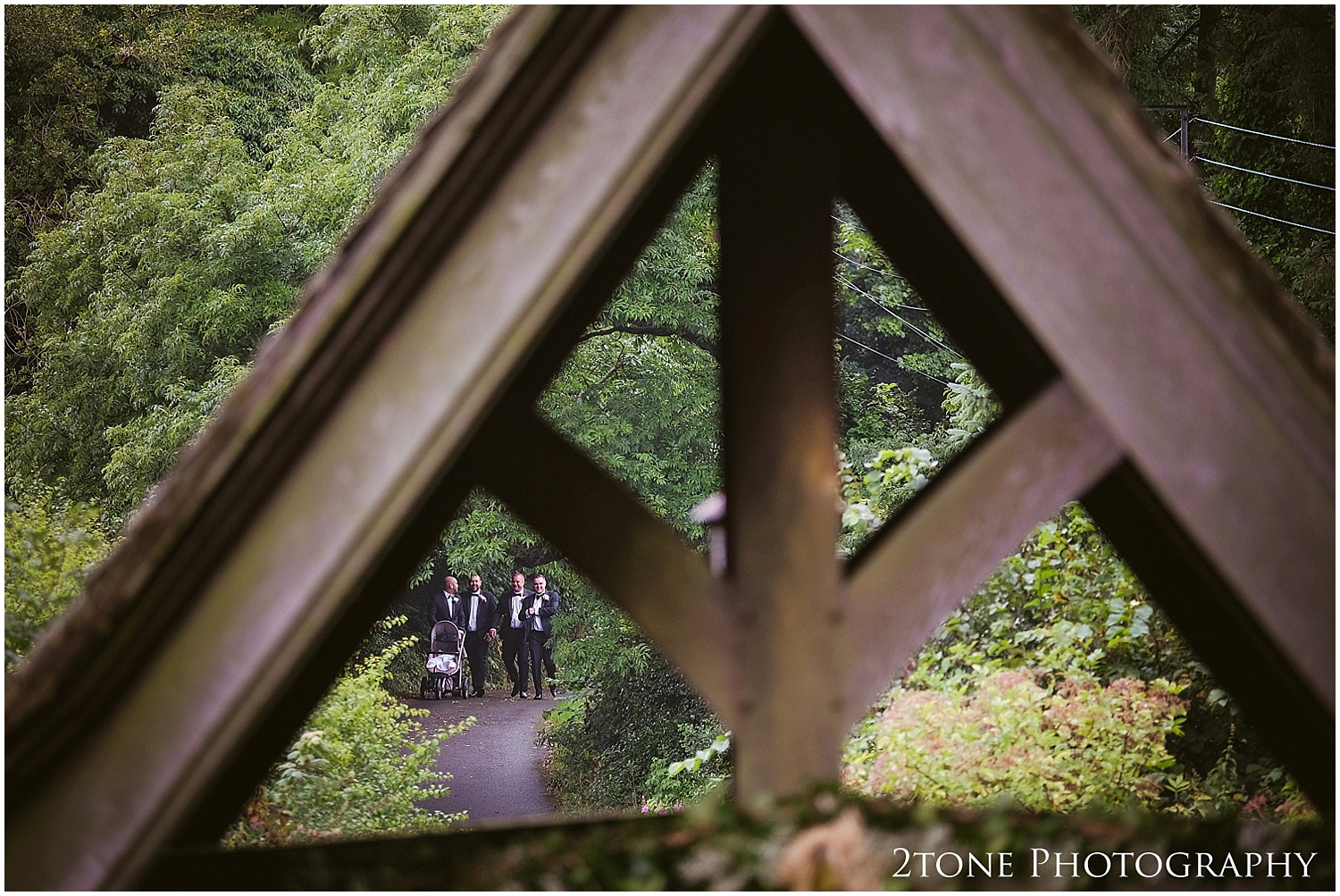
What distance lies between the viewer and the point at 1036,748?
585 cm

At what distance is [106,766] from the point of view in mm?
1323

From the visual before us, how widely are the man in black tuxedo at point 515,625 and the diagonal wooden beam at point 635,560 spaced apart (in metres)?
14.0

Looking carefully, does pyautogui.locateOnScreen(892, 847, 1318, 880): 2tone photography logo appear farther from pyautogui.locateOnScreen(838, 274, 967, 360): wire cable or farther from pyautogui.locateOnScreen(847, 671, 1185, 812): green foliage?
pyautogui.locateOnScreen(838, 274, 967, 360): wire cable

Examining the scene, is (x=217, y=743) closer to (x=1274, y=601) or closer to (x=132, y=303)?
(x=1274, y=601)

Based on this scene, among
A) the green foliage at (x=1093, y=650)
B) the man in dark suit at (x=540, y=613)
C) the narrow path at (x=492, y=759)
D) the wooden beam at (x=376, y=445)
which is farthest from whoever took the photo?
the man in dark suit at (x=540, y=613)

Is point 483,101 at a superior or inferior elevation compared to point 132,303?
inferior

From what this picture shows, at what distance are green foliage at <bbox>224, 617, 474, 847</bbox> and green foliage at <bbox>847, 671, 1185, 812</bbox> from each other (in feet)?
10.8

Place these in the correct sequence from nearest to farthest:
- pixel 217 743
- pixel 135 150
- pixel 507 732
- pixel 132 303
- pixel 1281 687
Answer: pixel 217 743, pixel 1281 687, pixel 132 303, pixel 135 150, pixel 507 732

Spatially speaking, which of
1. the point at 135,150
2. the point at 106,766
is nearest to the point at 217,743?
the point at 106,766

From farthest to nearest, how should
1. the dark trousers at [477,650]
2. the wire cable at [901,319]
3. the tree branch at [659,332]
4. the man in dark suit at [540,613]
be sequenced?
the wire cable at [901,319]
the dark trousers at [477,650]
the man in dark suit at [540,613]
the tree branch at [659,332]

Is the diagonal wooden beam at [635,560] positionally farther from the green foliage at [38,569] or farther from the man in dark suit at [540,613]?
the man in dark suit at [540,613]

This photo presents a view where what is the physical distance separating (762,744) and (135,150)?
16.1 metres

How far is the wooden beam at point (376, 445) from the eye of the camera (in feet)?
4.29

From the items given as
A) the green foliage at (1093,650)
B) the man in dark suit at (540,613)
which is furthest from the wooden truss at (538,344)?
the man in dark suit at (540,613)
